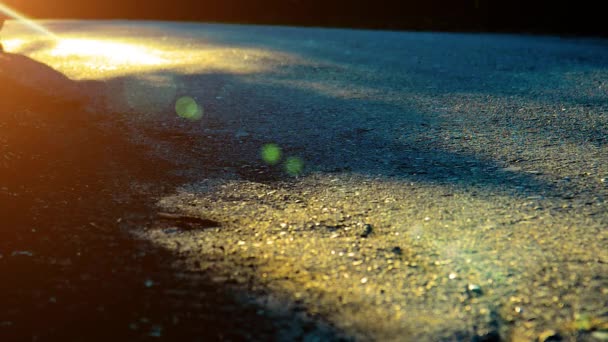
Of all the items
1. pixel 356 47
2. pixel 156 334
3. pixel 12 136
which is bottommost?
pixel 156 334

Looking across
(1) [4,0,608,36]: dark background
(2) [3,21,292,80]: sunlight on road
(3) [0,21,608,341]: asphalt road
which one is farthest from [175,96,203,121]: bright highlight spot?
(1) [4,0,608,36]: dark background

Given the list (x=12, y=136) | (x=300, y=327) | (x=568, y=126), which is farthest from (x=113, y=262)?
(x=568, y=126)

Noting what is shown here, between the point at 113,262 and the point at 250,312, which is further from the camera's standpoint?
the point at 113,262

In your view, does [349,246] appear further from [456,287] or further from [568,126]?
[568,126]

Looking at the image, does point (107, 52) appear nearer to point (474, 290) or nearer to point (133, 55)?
point (133, 55)

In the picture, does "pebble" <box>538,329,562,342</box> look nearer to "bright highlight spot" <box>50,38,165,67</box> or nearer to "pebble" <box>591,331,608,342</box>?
"pebble" <box>591,331,608,342</box>

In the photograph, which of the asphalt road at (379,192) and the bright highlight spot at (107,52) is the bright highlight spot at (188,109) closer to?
the asphalt road at (379,192)

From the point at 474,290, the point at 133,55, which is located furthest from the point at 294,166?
the point at 133,55
